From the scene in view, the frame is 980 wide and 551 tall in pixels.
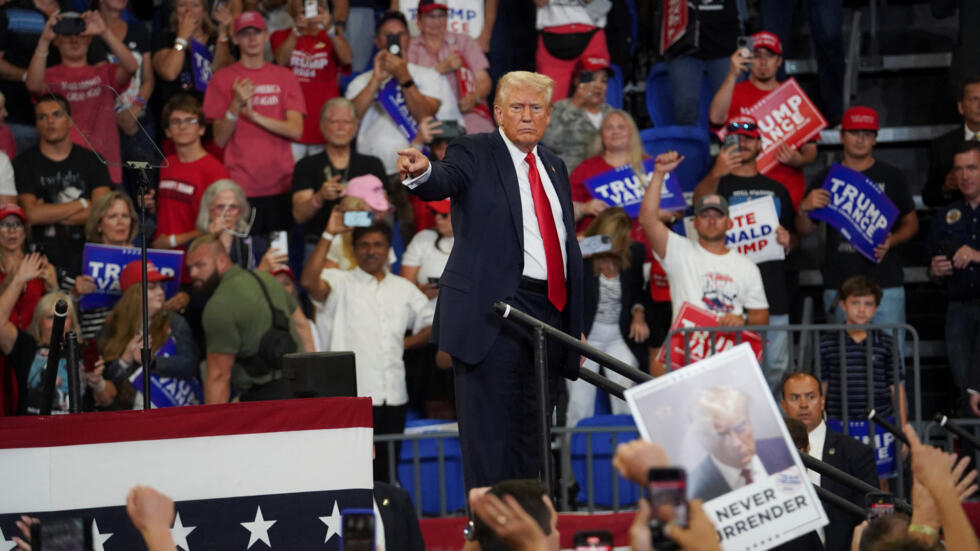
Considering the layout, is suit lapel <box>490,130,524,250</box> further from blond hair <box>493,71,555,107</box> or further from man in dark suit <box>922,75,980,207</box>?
man in dark suit <box>922,75,980,207</box>

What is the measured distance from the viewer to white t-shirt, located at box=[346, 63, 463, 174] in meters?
9.63

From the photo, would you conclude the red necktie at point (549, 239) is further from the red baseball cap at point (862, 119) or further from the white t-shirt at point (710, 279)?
the red baseball cap at point (862, 119)

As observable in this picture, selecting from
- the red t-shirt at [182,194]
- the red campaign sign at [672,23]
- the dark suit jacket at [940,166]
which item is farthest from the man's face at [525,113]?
the dark suit jacket at [940,166]

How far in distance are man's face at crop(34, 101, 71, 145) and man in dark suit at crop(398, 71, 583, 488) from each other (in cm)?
467

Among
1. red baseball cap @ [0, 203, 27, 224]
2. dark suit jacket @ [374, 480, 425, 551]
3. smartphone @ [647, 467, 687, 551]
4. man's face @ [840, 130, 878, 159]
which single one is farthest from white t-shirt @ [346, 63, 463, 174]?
smartphone @ [647, 467, 687, 551]

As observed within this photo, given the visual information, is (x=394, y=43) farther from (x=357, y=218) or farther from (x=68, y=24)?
(x=68, y=24)

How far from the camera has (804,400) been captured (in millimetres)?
7199

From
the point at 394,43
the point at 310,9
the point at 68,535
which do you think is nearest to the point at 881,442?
the point at 394,43

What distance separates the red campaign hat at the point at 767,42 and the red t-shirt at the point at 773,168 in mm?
274

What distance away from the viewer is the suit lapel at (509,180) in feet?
16.3

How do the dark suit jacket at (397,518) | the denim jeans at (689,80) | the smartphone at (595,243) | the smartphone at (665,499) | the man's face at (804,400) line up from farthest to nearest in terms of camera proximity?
the denim jeans at (689,80), the smartphone at (595,243), the man's face at (804,400), the dark suit jacket at (397,518), the smartphone at (665,499)

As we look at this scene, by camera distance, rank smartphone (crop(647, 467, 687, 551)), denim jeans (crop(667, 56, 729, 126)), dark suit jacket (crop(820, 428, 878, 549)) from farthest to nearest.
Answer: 1. denim jeans (crop(667, 56, 729, 126))
2. dark suit jacket (crop(820, 428, 878, 549))
3. smartphone (crop(647, 467, 687, 551))

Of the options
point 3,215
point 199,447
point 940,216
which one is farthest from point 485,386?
point 940,216

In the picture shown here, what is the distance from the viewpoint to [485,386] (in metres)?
4.98
